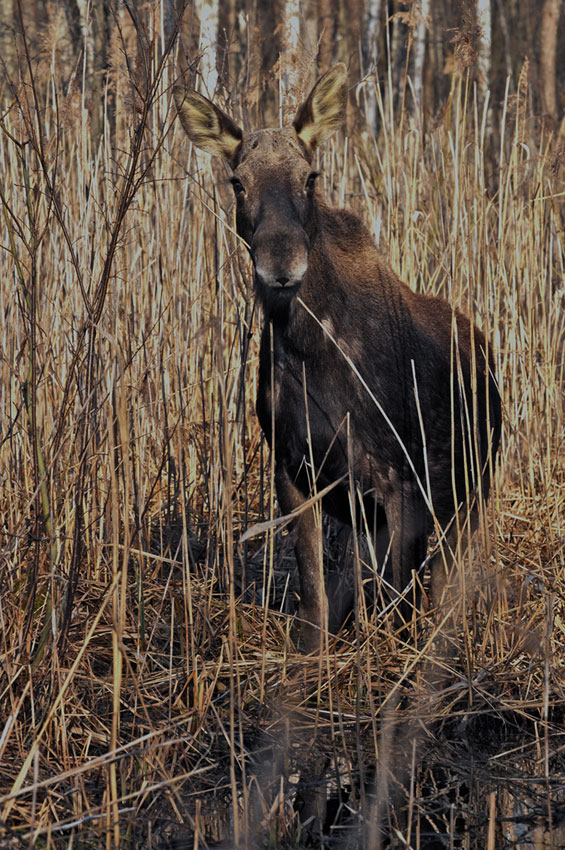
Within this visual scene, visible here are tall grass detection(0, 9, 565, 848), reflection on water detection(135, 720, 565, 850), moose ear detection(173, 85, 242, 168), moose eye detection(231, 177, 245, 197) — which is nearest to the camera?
reflection on water detection(135, 720, 565, 850)

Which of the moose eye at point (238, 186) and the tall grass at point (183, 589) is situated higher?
the moose eye at point (238, 186)

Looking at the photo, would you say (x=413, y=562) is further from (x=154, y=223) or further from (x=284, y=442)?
(x=154, y=223)

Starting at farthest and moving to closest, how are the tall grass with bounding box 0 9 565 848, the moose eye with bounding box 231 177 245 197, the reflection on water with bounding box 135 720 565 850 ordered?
the moose eye with bounding box 231 177 245 197, the tall grass with bounding box 0 9 565 848, the reflection on water with bounding box 135 720 565 850

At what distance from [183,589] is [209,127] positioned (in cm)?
184

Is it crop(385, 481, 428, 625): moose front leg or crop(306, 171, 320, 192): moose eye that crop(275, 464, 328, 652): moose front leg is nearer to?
crop(385, 481, 428, 625): moose front leg

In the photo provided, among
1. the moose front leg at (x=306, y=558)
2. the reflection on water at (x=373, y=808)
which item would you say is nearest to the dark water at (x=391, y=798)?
the reflection on water at (x=373, y=808)

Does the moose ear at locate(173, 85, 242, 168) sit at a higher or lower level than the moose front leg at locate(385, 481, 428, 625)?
higher

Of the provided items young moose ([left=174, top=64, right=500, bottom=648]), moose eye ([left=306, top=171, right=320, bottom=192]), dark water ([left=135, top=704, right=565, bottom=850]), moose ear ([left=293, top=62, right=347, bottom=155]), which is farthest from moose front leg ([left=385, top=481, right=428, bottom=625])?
moose ear ([left=293, top=62, right=347, bottom=155])

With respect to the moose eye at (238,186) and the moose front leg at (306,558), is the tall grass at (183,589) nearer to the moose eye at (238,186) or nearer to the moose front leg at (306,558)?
the moose front leg at (306,558)

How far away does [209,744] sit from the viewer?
338cm

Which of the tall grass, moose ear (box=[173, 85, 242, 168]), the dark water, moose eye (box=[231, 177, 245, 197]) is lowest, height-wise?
the dark water

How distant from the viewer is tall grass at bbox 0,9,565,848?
303 centimetres

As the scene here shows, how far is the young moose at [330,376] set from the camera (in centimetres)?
395

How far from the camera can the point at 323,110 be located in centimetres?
420
